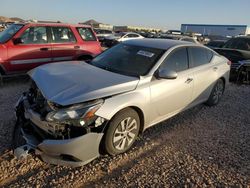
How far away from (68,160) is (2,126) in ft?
6.14

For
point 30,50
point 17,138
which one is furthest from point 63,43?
point 17,138

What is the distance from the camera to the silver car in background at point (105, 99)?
3191 mm

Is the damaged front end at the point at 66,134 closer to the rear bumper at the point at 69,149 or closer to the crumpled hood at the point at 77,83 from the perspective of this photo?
the rear bumper at the point at 69,149

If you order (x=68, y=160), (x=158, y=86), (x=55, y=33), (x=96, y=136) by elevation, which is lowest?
(x=68, y=160)

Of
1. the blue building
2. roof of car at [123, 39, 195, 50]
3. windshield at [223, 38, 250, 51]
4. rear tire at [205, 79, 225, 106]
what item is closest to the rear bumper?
roof of car at [123, 39, 195, 50]

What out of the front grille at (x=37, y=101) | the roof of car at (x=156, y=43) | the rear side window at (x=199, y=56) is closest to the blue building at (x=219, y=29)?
the rear side window at (x=199, y=56)

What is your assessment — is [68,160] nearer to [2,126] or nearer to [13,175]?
[13,175]

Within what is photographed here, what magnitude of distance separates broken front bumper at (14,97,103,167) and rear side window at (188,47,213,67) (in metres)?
2.73

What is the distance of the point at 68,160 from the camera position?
3.25 metres

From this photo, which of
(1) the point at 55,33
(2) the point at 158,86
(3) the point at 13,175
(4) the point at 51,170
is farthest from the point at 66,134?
(1) the point at 55,33

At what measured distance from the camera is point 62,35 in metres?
7.86

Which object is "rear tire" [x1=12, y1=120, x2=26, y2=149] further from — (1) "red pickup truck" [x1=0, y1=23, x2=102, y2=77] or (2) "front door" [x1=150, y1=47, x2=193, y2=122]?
(1) "red pickup truck" [x1=0, y1=23, x2=102, y2=77]

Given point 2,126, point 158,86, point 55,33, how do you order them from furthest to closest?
point 55,33 → point 2,126 → point 158,86

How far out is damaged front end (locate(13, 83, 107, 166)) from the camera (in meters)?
3.13
